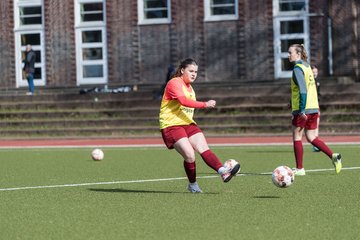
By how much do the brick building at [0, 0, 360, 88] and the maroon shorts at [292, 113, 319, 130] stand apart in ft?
72.7

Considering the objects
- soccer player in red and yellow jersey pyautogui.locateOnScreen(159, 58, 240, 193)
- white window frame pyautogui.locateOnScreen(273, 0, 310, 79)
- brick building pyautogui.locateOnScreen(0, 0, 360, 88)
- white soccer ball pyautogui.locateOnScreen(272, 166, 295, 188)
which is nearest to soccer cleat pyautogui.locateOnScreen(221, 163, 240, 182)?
soccer player in red and yellow jersey pyautogui.locateOnScreen(159, 58, 240, 193)

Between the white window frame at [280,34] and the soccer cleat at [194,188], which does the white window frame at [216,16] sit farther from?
the soccer cleat at [194,188]

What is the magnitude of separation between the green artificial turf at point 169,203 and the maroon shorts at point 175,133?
2.06ft

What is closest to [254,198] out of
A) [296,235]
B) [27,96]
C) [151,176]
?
[296,235]

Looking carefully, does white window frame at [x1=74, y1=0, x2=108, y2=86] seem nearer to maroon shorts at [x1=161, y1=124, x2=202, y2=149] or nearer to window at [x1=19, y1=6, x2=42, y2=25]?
window at [x1=19, y1=6, x2=42, y2=25]

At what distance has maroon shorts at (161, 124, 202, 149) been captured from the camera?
524 inches

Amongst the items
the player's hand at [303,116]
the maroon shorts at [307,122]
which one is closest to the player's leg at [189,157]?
the player's hand at [303,116]

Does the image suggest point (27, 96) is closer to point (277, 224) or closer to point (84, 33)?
point (84, 33)

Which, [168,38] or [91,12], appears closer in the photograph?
[168,38]

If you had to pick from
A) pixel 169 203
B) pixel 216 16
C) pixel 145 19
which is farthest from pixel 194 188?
pixel 145 19

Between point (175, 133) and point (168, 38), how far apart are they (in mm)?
27232

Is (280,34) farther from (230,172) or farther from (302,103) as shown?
(230,172)

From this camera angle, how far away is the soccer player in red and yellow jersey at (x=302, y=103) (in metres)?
15.6

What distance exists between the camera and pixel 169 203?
1191cm
